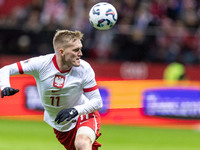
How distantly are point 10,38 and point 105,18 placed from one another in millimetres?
9594

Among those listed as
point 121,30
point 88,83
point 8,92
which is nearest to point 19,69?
point 8,92

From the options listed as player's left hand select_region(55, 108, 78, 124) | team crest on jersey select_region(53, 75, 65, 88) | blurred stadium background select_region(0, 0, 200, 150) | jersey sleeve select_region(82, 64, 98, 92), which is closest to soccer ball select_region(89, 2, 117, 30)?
jersey sleeve select_region(82, 64, 98, 92)

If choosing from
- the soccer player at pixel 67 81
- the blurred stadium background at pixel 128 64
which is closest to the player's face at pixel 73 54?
the soccer player at pixel 67 81

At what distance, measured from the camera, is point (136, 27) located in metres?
17.5

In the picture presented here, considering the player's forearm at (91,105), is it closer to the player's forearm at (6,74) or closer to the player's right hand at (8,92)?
the player's right hand at (8,92)

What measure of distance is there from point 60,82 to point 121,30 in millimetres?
10635

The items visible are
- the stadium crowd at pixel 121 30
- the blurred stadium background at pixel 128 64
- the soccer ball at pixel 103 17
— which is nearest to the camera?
the soccer ball at pixel 103 17

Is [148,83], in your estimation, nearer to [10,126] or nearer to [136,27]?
[136,27]

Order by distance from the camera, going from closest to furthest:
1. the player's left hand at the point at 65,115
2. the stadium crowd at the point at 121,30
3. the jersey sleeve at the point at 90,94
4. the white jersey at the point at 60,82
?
1. the player's left hand at the point at 65,115
2. the jersey sleeve at the point at 90,94
3. the white jersey at the point at 60,82
4. the stadium crowd at the point at 121,30

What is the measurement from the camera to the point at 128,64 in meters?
17.7

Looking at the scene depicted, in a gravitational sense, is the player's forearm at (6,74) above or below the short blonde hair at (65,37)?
below

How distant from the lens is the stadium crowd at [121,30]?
16.8m

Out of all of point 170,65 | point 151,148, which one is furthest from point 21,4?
point 151,148

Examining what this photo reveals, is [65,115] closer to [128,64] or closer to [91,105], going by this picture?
[91,105]
